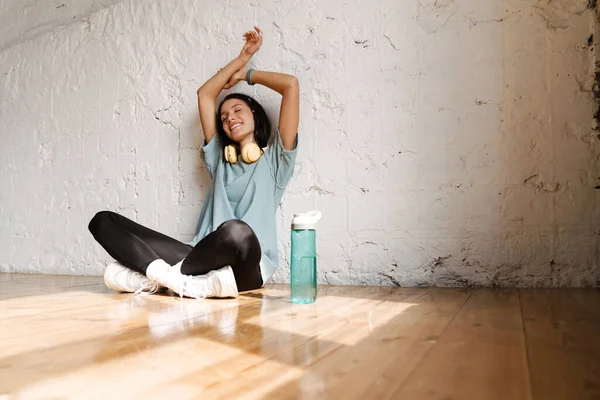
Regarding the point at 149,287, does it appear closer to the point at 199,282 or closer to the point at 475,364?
the point at 199,282

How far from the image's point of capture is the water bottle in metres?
1.56

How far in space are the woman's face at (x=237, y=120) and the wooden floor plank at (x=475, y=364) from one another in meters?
1.29

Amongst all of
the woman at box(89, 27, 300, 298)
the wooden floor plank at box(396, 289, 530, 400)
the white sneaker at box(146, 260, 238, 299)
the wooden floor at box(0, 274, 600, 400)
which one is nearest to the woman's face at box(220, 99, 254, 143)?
the woman at box(89, 27, 300, 298)

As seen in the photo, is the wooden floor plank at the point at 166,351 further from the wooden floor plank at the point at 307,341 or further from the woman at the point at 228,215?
the woman at the point at 228,215

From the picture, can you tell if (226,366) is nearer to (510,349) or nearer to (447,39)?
(510,349)

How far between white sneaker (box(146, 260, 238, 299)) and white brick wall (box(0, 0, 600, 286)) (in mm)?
565

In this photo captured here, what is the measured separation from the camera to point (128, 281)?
6.48ft

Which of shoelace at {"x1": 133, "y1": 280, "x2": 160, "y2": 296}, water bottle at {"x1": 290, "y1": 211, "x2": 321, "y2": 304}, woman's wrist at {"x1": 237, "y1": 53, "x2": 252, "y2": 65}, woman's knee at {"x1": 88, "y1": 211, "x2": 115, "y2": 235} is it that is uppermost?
woman's wrist at {"x1": 237, "y1": 53, "x2": 252, "y2": 65}

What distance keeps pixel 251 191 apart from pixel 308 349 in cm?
134

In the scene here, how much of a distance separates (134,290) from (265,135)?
2.86 feet

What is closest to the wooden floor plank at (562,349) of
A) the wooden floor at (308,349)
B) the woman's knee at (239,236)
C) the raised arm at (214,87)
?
the wooden floor at (308,349)

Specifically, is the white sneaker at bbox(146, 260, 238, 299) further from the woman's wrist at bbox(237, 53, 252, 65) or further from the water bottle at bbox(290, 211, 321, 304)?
the woman's wrist at bbox(237, 53, 252, 65)

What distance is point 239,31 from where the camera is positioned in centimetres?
249

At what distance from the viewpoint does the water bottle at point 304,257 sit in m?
1.56
